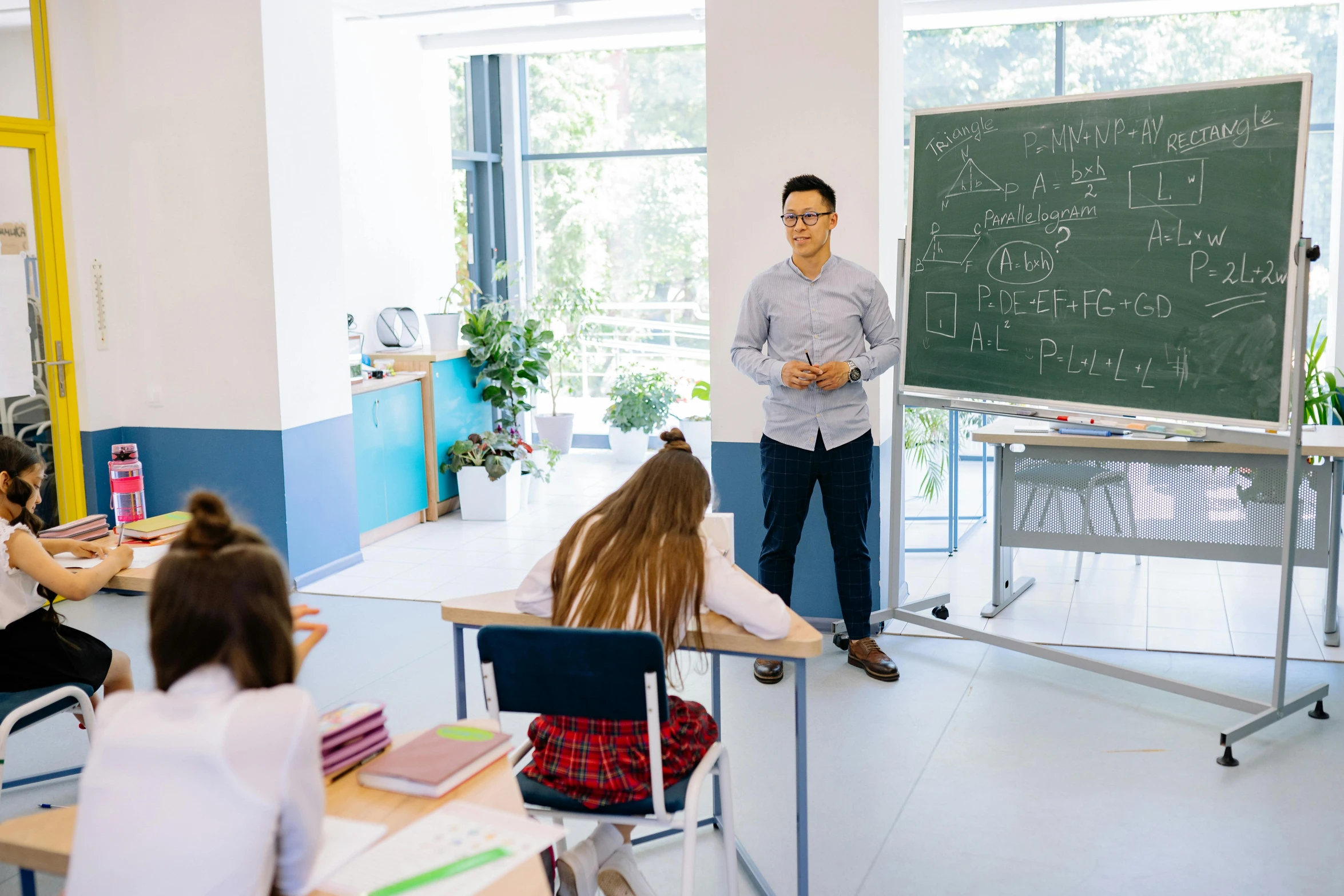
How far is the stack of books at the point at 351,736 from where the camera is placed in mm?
1701

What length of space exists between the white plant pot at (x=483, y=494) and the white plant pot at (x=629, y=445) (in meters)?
1.91

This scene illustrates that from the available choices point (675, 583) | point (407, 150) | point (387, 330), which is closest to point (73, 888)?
point (675, 583)

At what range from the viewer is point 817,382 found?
374cm

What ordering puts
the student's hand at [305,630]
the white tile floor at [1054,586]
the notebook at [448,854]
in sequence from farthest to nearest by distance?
the white tile floor at [1054,586] → the student's hand at [305,630] → the notebook at [448,854]

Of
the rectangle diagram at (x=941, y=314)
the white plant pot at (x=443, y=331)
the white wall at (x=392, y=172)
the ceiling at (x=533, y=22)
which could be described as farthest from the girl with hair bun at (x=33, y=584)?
the ceiling at (x=533, y=22)

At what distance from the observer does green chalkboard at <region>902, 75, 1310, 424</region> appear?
320 cm

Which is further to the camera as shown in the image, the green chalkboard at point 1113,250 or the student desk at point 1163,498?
the student desk at point 1163,498

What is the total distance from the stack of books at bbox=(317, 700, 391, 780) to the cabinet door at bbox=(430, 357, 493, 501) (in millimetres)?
5040

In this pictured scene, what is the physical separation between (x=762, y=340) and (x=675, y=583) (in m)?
1.98

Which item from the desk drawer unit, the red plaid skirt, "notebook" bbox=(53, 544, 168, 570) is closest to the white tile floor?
the desk drawer unit

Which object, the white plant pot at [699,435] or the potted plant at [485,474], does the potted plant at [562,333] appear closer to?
the white plant pot at [699,435]

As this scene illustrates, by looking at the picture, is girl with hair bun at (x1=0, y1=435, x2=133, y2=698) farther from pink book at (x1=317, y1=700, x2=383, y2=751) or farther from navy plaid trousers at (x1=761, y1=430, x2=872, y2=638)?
navy plaid trousers at (x1=761, y1=430, x2=872, y2=638)

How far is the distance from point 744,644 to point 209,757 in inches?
48.9

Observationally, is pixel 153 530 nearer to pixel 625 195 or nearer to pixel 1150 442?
pixel 1150 442
